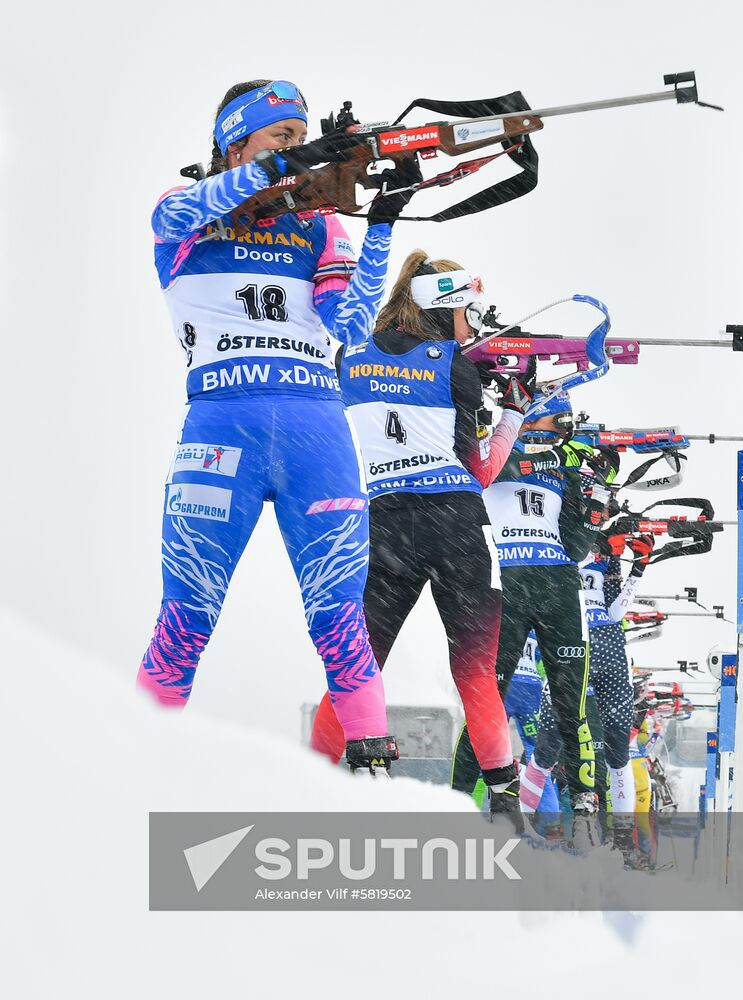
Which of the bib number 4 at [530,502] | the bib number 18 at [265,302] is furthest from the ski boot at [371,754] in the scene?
the bib number 4 at [530,502]

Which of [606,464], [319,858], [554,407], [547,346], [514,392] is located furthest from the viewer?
[606,464]

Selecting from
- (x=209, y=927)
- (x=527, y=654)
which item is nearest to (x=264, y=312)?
(x=209, y=927)

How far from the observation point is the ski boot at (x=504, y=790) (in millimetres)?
4363

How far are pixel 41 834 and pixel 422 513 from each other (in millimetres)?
2386

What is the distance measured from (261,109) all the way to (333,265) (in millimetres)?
494

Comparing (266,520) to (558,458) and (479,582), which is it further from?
(479,582)

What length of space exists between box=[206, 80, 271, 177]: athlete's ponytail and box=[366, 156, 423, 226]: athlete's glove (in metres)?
0.49

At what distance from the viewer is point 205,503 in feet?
10.3

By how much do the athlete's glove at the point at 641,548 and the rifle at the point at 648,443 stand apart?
3.46 feet

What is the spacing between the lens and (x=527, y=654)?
7793 millimetres

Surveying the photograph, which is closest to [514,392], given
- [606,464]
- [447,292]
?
[447,292]

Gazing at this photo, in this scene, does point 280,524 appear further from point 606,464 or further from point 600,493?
point 606,464

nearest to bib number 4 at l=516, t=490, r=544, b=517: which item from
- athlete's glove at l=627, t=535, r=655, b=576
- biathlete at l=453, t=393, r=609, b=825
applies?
biathlete at l=453, t=393, r=609, b=825

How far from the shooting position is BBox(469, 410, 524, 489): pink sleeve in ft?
15.4
